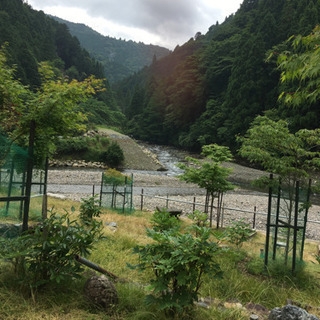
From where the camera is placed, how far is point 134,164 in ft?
113

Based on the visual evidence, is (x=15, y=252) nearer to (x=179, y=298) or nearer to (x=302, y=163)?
(x=179, y=298)

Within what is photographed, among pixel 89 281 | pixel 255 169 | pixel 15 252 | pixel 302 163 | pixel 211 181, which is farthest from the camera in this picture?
pixel 255 169

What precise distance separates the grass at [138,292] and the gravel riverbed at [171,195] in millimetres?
7605

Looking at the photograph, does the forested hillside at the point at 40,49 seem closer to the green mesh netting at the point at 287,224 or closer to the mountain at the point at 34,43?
the mountain at the point at 34,43

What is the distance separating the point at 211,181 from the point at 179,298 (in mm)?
7884

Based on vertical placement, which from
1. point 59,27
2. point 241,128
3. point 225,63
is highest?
point 59,27

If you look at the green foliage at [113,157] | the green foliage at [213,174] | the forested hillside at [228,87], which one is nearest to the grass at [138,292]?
the green foliage at [213,174]

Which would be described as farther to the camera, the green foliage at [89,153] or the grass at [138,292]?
the green foliage at [89,153]

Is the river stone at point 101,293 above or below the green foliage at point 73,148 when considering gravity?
below

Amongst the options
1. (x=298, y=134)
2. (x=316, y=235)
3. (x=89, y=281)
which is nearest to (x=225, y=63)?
(x=316, y=235)

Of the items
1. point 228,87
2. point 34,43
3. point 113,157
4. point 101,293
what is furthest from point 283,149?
point 34,43

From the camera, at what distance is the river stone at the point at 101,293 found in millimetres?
2957

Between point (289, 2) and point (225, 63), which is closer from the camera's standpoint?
point (289, 2)

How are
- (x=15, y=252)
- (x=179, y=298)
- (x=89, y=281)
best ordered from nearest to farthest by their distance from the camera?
1. (x=179, y=298)
2. (x=15, y=252)
3. (x=89, y=281)
